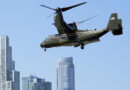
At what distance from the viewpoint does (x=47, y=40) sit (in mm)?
182000

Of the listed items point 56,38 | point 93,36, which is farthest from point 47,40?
point 93,36

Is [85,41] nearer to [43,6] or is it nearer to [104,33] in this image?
[104,33]

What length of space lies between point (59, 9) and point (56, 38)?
8.93 meters

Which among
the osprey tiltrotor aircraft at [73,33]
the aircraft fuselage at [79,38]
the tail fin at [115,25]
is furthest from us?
the aircraft fuselage at [79,38]

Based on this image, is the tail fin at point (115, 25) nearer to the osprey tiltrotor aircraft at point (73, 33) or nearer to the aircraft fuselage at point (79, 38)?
the osprey tiltrotor aircraft at point (73, 33)

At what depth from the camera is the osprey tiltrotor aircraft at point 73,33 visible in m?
170

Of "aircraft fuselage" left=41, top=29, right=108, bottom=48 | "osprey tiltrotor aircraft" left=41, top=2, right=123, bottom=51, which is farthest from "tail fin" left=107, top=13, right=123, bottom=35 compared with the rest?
"aircraft fuselage" left=41, top=29, right=108, bottom=48

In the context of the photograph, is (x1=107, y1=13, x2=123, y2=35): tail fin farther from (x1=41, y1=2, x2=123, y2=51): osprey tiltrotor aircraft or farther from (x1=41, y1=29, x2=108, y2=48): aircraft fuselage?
(x1=41, y1=29, x2=108, y2=48): aircraft fuselage

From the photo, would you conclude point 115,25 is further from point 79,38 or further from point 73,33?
point 73,33

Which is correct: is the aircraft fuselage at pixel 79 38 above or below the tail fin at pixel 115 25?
below

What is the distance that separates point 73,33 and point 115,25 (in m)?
13.7

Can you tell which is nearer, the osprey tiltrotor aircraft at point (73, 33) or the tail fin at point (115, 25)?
the tail fin at point (115, 25)

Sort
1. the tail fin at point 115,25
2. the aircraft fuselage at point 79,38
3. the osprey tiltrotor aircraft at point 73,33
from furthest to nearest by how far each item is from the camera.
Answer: the aircraft fuselage at point 79,38, the osprey tiltrotor aircraft at point 73,33, the tail fin at point 115,25

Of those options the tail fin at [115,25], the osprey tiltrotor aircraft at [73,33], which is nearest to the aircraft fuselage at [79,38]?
the osprey tiltrotor aircraft at [73,33]
